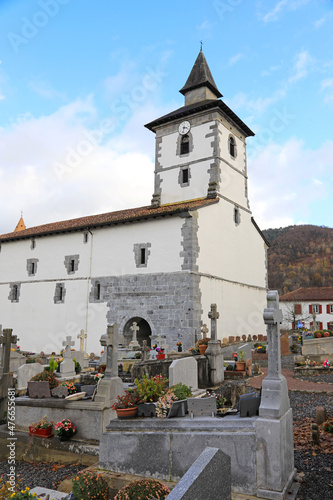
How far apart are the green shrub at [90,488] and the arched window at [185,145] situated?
2219 centimetres

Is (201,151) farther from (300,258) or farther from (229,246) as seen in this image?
(300,258)

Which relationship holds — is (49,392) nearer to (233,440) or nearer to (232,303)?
(233,440)

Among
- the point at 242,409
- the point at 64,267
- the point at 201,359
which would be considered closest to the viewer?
the point at 242,409

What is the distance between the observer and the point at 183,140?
981 inches

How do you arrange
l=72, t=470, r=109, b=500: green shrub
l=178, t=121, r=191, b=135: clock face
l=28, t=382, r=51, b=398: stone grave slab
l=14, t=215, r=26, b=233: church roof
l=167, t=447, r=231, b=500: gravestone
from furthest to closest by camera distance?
1. l=14, t=215, r=26, b=233: church roof
2. l=178, t=121, r=191, b=135: clock face
3. l=28, t=382, r=51, b=398: stone grave slab
4. l=72, t=470, r=109, b=500: green shrub
5. l=167, t=447, r=231, b=500: gravestone

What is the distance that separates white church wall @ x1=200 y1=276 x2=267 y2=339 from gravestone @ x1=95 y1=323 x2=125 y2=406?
1230 centimetres

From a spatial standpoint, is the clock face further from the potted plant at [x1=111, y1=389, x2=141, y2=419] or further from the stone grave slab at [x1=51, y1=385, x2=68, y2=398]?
the potted plant at [x1=111, y1=389, x2=141, y2=419]

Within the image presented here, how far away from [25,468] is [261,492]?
450 cm

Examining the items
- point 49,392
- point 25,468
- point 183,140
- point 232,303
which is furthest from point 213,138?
point 25,468

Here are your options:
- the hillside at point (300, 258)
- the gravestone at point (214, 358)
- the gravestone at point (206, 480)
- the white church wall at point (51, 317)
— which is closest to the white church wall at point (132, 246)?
the white church wall at point (51, 317)

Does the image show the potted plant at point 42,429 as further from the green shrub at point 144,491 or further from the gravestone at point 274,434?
the gravestone at point 274,434

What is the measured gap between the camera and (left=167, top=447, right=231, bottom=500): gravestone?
2412mm

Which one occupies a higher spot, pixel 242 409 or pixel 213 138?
pixel 213 138

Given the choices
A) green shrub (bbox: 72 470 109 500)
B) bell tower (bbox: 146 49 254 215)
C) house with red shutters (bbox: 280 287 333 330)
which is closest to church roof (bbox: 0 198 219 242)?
bell tower (bbox: 146 49 254 215)
